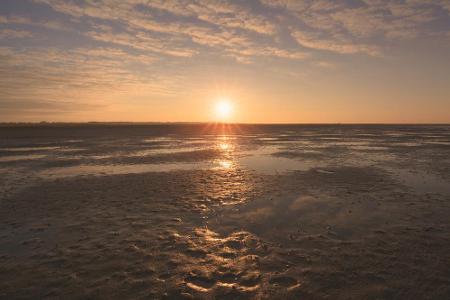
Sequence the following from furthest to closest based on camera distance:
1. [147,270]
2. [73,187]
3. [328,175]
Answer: [328,175], [73,187], [147,270]

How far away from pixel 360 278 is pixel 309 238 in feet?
6.96

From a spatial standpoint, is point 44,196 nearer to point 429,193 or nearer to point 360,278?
point 360,278

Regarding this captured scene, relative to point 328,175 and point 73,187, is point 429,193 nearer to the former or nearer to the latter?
point 328,175

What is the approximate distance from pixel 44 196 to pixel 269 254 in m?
10.4

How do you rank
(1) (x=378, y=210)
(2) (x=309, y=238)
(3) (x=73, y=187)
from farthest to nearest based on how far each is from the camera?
(3) (x=73, y=187), (1) (x=378, y=210), (2) (x=309, y=238)

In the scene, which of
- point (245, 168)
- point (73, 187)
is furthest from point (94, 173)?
point (245, 168)

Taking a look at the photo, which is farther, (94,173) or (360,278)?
(94,173)

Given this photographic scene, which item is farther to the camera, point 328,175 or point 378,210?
point 328,175

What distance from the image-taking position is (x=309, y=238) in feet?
25.9

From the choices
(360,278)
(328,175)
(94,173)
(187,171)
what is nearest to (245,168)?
(187,171)

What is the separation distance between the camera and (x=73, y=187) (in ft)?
46.8

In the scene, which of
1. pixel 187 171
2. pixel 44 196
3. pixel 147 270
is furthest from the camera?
pixel 187 171

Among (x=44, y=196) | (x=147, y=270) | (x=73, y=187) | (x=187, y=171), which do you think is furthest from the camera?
(x=187, y=171)

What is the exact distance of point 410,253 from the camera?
695cm
